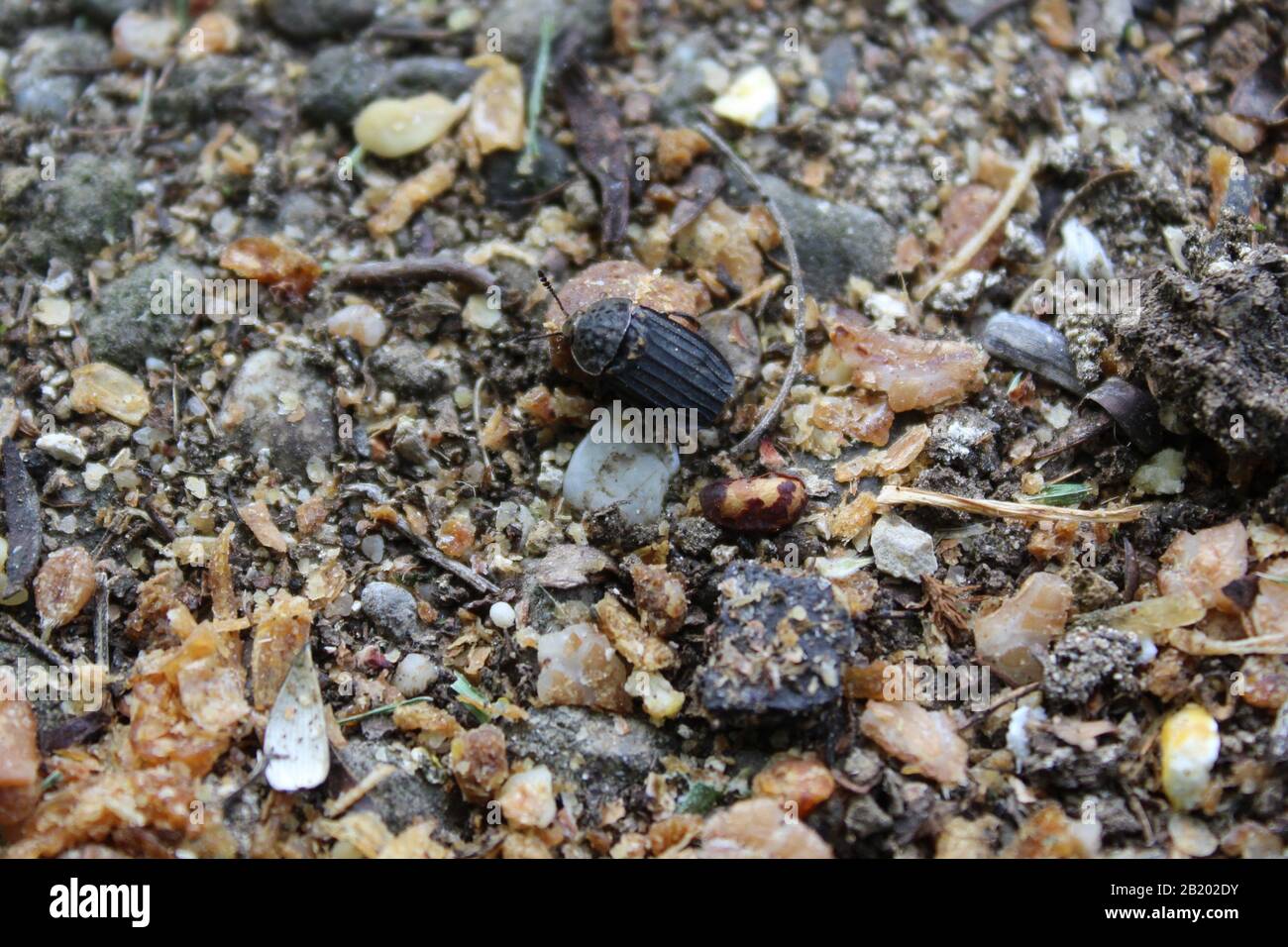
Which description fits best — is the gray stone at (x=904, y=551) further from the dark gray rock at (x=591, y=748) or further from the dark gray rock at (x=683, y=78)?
the dark gray rock at (x=683, y=78)

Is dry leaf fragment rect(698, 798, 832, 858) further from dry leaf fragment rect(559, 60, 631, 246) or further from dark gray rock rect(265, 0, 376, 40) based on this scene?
dark gray rock rect(265, 0, 376, 40)

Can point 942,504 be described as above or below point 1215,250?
below

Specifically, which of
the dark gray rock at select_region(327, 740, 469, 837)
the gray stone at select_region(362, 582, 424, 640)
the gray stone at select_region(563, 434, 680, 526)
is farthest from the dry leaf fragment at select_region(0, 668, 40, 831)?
the gray stone at select_region(563, 434, 680, 526)

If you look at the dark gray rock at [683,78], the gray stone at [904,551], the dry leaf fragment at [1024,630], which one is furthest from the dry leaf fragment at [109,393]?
the dry leaf fragment at [1024,630]

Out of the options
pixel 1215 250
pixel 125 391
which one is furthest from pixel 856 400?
pixel 125 391

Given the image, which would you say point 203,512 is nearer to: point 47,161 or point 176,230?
point 176,230

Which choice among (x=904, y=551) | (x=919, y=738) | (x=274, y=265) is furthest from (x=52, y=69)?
(x=919, y=738)

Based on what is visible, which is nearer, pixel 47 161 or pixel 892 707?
pixel 892 707
